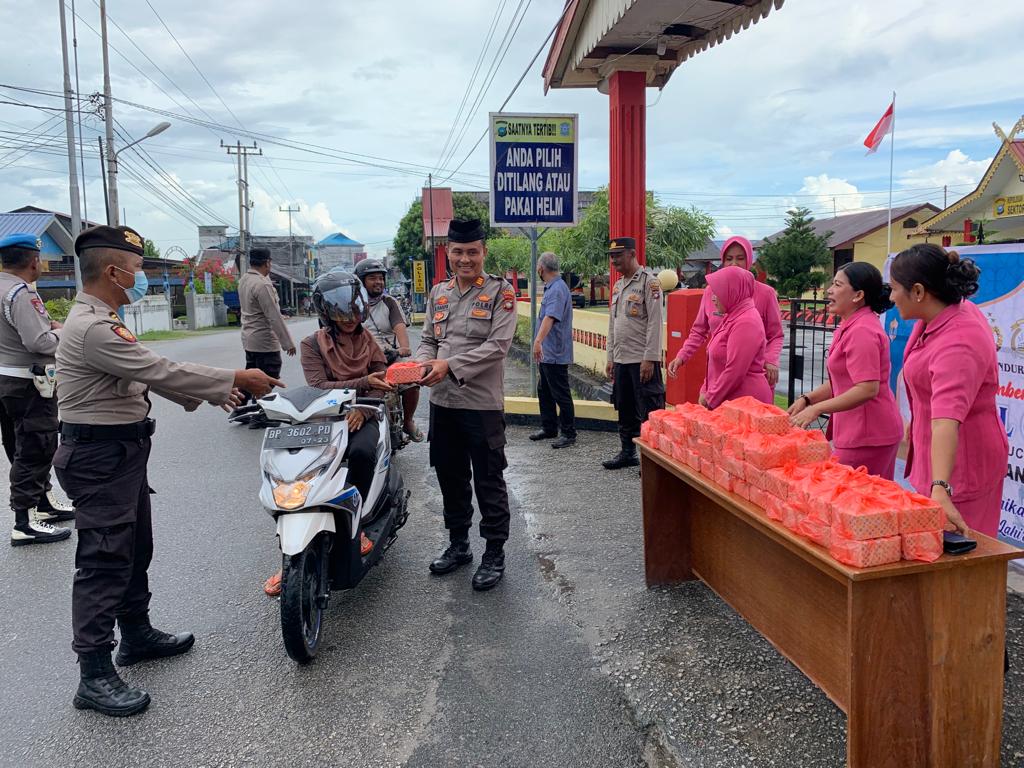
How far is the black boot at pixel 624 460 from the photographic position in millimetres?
6191

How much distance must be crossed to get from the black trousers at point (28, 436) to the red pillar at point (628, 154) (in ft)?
16.8

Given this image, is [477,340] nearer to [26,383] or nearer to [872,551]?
[872,551]

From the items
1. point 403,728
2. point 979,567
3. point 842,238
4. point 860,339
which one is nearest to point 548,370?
point 860,339

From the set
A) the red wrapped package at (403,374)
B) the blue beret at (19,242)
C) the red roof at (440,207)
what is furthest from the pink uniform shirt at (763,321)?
the red roof at (440,207)

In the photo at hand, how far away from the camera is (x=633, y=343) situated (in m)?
5.95

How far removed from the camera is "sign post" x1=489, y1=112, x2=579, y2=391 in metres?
7.62

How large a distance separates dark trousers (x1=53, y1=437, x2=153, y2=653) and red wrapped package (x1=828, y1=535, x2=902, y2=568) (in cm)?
269

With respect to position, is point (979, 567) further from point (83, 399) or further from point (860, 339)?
point (83, 399)

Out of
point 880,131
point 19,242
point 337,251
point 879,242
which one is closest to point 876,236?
point 879,242

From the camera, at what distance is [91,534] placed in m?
2.82

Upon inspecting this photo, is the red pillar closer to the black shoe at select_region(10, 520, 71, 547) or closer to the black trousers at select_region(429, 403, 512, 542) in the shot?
the black trousers at select_region(429, 403, 512, 542)

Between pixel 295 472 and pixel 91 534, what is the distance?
0.82 meters

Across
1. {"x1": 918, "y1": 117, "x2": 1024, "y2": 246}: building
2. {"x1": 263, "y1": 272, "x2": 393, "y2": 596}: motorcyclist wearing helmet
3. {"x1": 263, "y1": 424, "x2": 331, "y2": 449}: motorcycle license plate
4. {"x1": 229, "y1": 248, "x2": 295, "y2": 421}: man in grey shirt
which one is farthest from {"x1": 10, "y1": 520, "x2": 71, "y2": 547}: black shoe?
{"x1": 918, "y1": 117, "x2": 1024, "y2": 246}: building

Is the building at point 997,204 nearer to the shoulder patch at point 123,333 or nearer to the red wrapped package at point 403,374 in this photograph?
the red wrapped package at point 403,374
